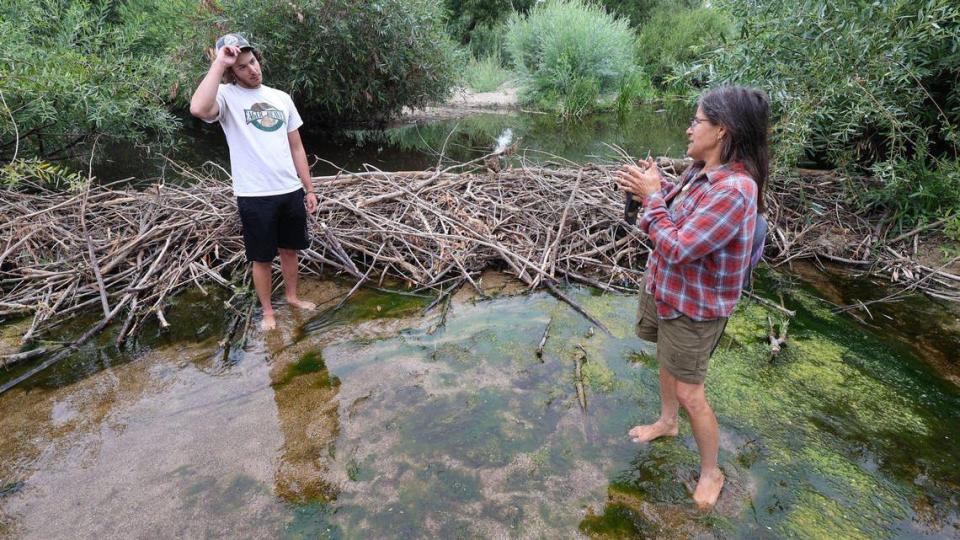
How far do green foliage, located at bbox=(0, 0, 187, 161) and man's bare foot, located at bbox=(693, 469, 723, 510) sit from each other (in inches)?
244

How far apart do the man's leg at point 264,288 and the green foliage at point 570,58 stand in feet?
46.9

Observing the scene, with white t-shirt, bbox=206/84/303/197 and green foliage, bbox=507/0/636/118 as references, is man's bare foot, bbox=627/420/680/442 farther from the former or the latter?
green foliage, bbox=507/0/636/118

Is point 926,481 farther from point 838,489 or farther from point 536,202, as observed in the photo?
point 536,202

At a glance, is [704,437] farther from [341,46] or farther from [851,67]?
[341,46]

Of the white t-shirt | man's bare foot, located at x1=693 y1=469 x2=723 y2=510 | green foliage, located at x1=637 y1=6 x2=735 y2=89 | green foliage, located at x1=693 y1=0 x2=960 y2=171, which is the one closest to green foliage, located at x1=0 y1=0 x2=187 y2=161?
the white t-shirt

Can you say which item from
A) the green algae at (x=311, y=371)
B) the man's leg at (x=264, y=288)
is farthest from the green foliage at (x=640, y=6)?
the green algae at (x=311, y=371)

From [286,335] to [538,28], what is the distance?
17.7 m

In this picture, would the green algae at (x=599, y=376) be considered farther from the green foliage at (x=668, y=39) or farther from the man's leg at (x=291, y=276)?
the green foliage at (x=668, y=39)

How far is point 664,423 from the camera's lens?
2.78 m

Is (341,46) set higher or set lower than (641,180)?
higher

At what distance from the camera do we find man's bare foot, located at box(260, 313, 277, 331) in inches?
153

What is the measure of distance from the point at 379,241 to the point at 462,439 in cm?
271

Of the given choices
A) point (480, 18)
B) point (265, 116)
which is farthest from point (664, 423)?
point (480, 18)

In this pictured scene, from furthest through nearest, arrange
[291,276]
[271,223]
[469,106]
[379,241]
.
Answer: [469,106]
[379,241]
[291,276]
[271,223]
